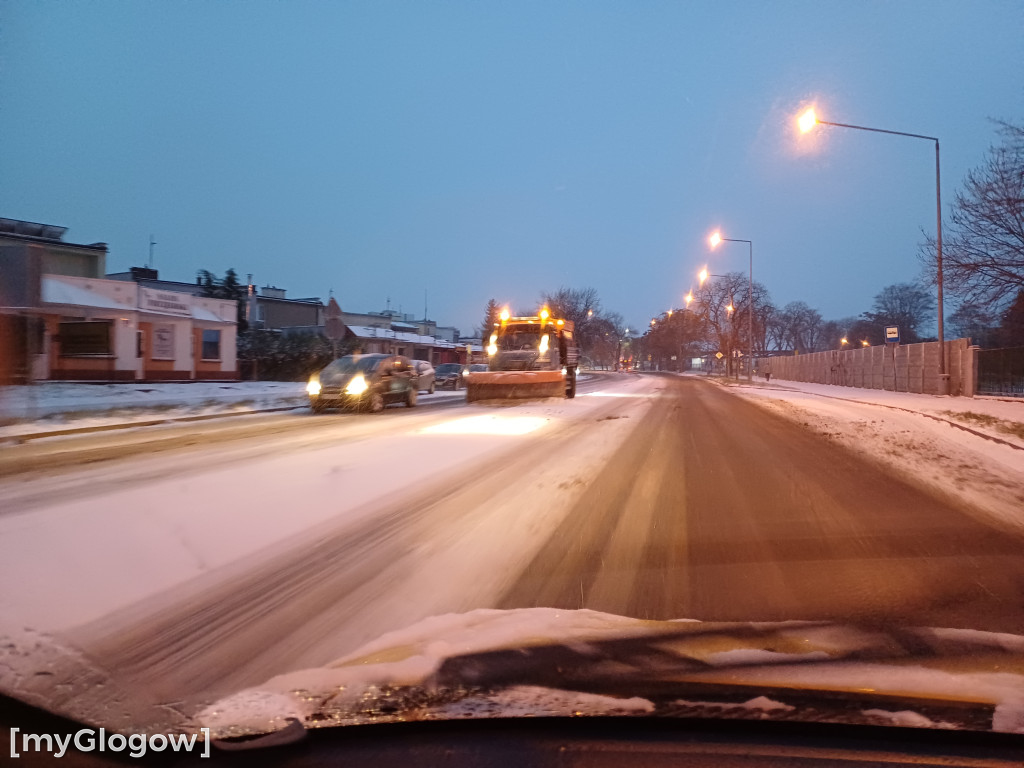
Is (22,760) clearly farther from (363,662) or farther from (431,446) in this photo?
(431,446)

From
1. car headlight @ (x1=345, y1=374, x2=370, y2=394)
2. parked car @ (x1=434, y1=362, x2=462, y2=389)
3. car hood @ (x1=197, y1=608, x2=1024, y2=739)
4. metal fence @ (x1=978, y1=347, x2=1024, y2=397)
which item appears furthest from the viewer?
parked car @ (x1=434, y1=362, x2=462, y2=389)

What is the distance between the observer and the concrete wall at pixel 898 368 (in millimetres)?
31125

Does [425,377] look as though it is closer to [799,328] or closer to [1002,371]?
[1002,371]

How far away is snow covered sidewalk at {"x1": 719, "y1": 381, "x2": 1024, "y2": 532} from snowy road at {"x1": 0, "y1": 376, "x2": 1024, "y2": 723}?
497 millimetres

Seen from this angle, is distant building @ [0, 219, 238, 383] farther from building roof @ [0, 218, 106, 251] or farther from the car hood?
the car hood

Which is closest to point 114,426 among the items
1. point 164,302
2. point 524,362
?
point 524,362

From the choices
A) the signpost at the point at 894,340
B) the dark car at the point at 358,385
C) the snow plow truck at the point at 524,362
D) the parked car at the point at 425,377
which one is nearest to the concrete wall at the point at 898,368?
the signpost at the point at 894,340

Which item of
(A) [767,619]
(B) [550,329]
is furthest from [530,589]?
(B) [550,329]

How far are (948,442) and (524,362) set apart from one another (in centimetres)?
1332

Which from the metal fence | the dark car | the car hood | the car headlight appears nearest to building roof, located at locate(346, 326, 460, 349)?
the dark car

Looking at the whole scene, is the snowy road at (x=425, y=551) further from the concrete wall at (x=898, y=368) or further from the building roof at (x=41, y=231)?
the building roof at (x=41, y=231)

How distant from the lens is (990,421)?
19.8m

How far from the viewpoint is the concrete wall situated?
31125 mm

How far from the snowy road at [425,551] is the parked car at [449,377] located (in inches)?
1167
